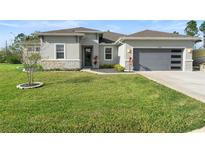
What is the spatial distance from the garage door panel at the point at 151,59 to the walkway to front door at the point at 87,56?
19.5 ft

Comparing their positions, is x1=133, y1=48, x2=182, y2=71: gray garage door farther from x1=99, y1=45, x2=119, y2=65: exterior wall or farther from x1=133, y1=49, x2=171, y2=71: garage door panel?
x1=99, y1=45, x2=119, y2=65: exterior wall

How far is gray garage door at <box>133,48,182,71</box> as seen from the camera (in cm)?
2100

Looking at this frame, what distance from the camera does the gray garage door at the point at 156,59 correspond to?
21.0 meters

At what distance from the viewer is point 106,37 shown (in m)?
29.1

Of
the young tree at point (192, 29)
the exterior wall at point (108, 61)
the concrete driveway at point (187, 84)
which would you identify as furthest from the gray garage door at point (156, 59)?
the young tree at point (192, 29)

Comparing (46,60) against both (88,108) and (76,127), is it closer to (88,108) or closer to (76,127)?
(88,108)

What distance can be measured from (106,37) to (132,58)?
9390 mm

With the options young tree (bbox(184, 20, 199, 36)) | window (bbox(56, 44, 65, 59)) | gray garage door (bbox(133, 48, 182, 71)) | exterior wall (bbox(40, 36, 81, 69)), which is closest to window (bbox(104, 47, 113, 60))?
exterior wall (bbox(40, 36, 81, 69))

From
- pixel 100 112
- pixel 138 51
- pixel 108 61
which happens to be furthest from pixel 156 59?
pixel 100 112

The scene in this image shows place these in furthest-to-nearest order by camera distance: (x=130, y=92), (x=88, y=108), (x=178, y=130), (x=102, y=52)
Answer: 1. (x=102, y=52)
2. (x=130, y=92)
3. (x=88, y=108)
4. (x=178, y=130)

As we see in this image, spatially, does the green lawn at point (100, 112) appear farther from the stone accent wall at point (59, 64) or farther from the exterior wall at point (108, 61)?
the exterior wall at point (108, 61)
